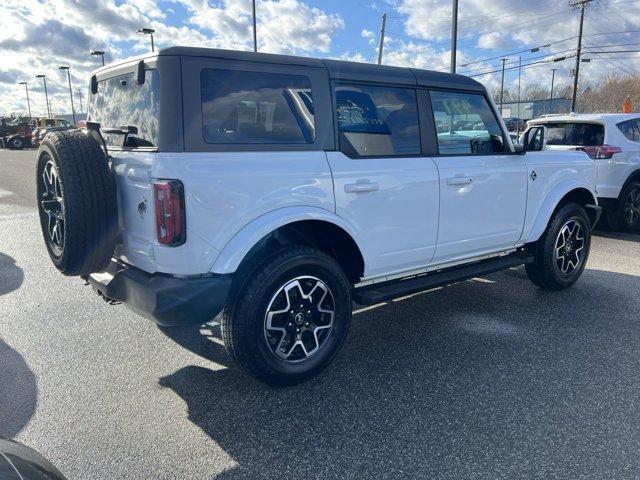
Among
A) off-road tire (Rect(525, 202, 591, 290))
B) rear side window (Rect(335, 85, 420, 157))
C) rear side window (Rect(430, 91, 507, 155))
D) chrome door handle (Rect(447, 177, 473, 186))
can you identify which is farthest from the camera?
off-road tire (Rect(525, 202, 591, 290))

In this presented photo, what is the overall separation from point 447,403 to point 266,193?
5.42ft

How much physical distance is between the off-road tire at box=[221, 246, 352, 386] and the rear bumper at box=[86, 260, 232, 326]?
5.3 inches

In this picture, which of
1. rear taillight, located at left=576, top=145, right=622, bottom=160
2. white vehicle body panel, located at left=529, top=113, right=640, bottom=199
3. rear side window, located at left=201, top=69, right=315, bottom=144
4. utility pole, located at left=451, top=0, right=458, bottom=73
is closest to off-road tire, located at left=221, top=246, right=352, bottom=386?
rear side window, located at left=201, top=69, right=315, bottom=144

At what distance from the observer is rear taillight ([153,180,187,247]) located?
2.70m

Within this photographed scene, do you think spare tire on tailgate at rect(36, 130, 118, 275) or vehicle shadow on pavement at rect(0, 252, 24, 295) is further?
vehicle shadow on pavement at rect(0, 252, 24, 295)

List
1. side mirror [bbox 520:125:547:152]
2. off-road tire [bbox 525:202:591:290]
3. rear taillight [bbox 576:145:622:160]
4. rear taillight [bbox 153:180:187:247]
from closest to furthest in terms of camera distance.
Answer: rear taillight [bbox 153:180:187:247], side mirror [bbox 520:125:547:152], off-road tire [bbox 525:202:591:290], rear taillight [bbox 576:145:622:160]

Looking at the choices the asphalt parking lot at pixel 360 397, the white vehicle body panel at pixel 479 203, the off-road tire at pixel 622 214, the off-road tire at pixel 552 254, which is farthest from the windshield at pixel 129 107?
Answer: the off-road tire at pixel 622 214

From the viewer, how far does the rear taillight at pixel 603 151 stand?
731 centimetres

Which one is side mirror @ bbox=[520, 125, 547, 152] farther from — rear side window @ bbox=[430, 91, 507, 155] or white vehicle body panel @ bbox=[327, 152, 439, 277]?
white vehicle body panel @ bbox=[327, 152, 439, 277]

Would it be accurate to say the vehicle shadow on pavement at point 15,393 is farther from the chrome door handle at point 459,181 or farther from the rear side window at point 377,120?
the chrome door handle at point 459,181

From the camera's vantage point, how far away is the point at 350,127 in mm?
3441

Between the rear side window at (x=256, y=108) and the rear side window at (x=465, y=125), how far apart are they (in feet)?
4.07

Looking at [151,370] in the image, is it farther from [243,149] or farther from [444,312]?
[444,312]

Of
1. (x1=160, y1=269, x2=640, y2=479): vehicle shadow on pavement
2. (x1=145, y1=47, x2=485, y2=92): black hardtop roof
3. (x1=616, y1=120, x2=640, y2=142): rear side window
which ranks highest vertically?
(x1=145, y1=47, x2=485, y2=92): black hardtop roof
